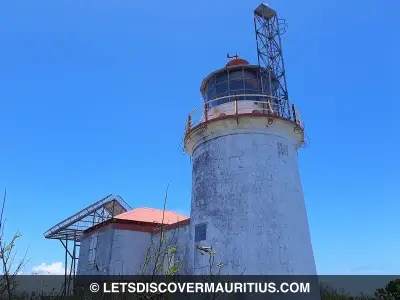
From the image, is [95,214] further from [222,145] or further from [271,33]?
[271,33]

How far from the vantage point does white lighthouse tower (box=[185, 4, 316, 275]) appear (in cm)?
1302

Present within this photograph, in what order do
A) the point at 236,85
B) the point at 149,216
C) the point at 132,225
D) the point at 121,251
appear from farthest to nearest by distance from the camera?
the point at 149,216 → the point at 132,225 → the point at 121,251 → the point at 236,85

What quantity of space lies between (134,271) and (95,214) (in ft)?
20.4

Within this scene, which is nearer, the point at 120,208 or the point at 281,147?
the point at 281,147

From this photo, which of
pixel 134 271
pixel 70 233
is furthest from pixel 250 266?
pixel 70 233

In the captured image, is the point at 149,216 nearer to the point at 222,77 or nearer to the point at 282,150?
the point at 222,77

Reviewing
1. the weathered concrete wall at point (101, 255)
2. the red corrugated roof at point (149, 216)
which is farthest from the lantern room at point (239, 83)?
the weathered concrete wall at point (101, 255)

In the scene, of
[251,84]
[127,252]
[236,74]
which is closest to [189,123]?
[236,74]

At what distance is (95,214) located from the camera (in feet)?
73.7

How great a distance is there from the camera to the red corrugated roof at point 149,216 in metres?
19.3

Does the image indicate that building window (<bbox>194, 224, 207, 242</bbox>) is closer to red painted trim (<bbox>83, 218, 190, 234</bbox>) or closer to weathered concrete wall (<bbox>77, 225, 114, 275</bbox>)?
red painted trim (<bbox>83, 218, 190, 234</bbox>)

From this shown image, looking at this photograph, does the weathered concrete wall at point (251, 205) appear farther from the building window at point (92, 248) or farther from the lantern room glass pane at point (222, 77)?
the building window at point (92, 248)

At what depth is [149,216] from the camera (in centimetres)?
2023

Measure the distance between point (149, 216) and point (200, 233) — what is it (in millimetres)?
6580
